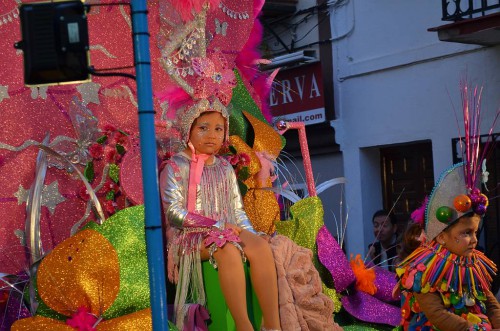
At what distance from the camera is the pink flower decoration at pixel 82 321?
17.8ft

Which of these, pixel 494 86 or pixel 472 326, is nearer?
pixel 472 326

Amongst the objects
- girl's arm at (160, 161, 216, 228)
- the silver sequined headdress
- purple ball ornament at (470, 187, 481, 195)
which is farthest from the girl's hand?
purple ball ornament at (470, 187, 481, 195)

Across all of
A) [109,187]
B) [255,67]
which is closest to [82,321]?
[109,187]

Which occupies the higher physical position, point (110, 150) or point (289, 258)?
point (110, 150)

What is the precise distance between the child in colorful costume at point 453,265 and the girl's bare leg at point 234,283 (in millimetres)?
861

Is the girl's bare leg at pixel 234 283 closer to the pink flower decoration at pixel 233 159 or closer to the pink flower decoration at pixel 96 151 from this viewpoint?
the pink flower decoration at pixel 233 159

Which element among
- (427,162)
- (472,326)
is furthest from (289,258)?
(427,162)

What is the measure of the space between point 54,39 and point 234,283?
2.20m

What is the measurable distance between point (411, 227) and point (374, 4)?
8.03m

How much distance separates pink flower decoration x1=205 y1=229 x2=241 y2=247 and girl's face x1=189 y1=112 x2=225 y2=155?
1.91ft

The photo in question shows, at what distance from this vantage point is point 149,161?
415cm

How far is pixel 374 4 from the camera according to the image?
1386 centimetres

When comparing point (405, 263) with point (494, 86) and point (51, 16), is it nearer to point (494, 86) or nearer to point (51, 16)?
point (51, 16)

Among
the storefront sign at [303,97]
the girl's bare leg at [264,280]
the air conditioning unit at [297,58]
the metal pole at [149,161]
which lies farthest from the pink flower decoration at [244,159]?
the air conditioning unit at [297,58]
